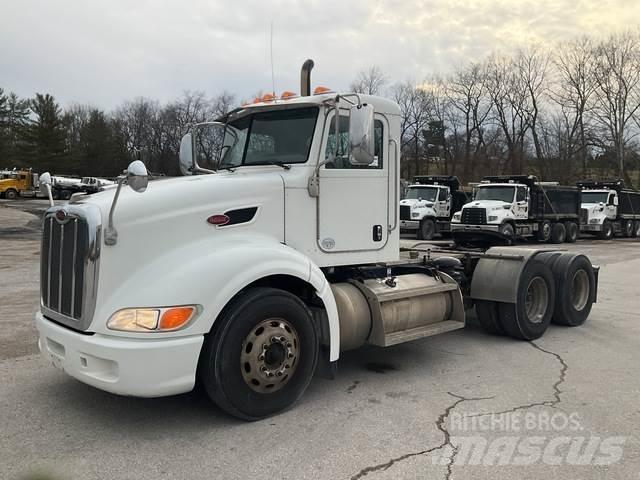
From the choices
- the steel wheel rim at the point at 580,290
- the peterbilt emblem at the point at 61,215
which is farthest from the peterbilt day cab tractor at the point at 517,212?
the peterbilt emblem at the point at 61,215

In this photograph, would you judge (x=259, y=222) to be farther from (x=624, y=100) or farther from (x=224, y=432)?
(x=624, y=100)

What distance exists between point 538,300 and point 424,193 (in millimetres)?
20690

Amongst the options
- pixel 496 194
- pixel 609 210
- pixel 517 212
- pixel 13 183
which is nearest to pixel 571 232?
pixel 609 210

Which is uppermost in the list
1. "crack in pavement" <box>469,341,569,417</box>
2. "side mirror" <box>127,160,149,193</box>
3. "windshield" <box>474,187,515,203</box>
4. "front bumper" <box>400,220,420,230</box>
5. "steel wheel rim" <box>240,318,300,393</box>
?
"windshield" <box>474,187,515,203</box>

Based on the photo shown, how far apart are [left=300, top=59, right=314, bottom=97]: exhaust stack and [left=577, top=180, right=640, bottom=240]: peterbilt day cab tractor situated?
2734cm

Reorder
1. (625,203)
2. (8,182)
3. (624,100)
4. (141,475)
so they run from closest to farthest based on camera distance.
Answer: (141,475) < (625,203) < (8,182) < (624,100)

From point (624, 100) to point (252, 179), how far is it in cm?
5850

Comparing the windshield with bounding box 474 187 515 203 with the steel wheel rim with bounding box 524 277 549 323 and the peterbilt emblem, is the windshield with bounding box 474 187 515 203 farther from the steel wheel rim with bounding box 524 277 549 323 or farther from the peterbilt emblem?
the peterbilt emblem

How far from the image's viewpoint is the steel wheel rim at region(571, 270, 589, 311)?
25.5 ft

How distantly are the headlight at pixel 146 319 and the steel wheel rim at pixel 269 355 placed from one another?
1.90ft

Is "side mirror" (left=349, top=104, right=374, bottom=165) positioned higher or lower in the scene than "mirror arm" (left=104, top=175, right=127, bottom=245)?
higher

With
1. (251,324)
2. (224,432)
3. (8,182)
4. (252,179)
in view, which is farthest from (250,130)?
(8,182)

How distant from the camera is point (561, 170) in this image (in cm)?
5697

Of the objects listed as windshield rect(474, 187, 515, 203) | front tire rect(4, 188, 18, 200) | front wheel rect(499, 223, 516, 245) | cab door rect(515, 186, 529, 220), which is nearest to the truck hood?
windshield rect(474, 187, 515, 203)
